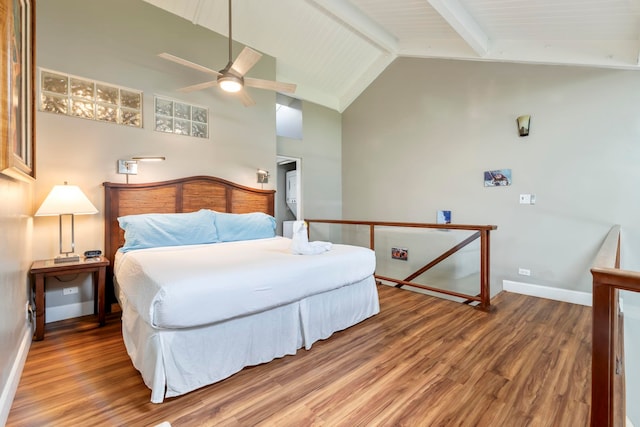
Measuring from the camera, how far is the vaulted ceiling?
3088 millimetres

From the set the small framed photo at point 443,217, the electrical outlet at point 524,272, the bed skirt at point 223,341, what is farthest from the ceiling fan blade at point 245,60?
the electrical outlet at point 524,272

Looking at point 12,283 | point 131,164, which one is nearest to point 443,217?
point 131,164

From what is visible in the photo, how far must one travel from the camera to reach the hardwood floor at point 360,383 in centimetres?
164

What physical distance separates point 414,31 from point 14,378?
563cm

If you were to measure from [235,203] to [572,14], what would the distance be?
14.8ft

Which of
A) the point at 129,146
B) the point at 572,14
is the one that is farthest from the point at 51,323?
the point at 572,14

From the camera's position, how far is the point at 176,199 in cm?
379

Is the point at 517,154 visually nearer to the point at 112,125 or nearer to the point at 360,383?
the point at 360,383

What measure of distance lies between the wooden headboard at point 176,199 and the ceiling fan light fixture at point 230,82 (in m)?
1.48

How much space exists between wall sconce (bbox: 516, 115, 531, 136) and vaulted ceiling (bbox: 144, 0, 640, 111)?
26.3 inches

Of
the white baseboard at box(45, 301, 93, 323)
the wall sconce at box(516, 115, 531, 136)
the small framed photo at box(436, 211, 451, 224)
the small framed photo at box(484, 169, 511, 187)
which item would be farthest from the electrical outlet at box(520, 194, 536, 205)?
the white baseboard at box(45, 301, 93, 323)

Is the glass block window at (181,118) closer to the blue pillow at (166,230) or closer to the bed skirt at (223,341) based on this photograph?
the blue pillow at (166,230)

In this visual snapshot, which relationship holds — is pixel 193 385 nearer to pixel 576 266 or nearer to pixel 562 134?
pixel 576 266

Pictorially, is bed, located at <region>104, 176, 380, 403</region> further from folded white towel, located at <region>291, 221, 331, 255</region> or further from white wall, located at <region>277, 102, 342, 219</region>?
white wall, located at <region>277, 102, 342, 219</region>
